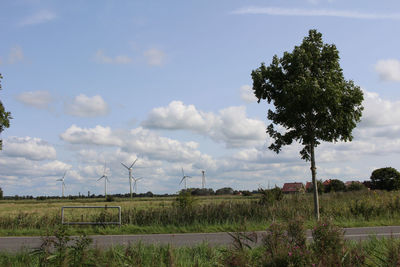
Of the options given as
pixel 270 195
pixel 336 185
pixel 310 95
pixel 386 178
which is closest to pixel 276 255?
pixel 310 95

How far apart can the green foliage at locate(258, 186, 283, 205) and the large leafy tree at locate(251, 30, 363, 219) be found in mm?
3777

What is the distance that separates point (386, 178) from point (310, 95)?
59.7 m

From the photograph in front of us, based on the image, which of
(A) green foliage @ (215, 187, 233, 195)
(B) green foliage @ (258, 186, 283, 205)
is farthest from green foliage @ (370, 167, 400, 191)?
(B) green foliage @ (258, 186, 283, 205)

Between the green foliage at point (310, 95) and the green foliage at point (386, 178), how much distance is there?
5545 centimetres

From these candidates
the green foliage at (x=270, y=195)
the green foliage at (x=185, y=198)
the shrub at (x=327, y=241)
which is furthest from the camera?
the green foliage at (x=185, y=198)

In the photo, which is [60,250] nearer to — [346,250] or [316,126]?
[346,250]

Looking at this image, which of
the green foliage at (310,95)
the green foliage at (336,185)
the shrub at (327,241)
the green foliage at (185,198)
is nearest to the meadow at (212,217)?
the green foliage at (310,95)

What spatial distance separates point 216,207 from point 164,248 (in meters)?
12.4

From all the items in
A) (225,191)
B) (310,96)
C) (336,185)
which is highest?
(310,96)

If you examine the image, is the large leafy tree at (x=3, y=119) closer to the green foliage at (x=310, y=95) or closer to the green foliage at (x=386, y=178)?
the green foliage at (x=310, y=95)

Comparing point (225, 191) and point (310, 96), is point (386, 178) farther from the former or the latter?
point (310, 96)

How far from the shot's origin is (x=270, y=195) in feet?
77.4

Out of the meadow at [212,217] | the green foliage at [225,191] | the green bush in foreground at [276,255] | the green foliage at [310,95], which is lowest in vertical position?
the green foliage at [225,191]

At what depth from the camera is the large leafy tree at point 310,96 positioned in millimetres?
19031
